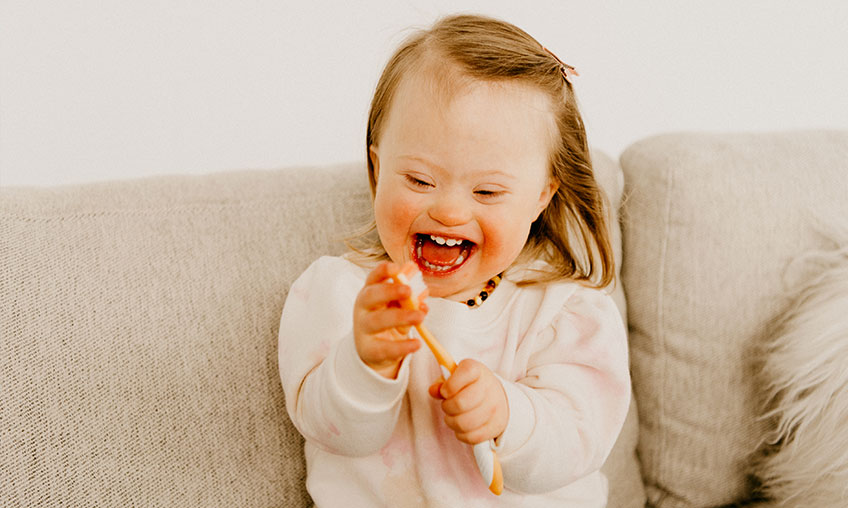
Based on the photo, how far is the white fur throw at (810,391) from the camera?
1.00 meters

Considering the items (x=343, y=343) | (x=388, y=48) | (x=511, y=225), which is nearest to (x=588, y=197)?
(x=511, y=225)

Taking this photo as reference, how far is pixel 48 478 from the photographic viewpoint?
0.80 meters

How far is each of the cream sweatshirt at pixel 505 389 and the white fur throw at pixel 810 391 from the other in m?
0.33

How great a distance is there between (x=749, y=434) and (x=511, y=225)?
24.0 inches

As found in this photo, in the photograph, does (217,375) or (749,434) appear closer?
(217,375)

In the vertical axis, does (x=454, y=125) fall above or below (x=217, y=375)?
above

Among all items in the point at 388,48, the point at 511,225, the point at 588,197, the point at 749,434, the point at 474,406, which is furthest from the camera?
the point at 388,48

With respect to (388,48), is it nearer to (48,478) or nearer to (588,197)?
(588,197)

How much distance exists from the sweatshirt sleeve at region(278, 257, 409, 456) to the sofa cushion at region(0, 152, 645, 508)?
98mm

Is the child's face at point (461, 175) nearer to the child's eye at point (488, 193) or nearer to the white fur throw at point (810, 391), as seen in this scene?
the child's eye at point (488, 193)

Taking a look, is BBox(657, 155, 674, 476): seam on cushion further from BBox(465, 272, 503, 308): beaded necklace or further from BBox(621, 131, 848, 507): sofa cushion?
BBox(465, 272, 503, 308): beaded necklace

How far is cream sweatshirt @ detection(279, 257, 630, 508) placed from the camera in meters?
0.79

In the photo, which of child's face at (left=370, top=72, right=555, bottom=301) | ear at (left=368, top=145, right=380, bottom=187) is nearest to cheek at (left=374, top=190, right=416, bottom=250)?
child's face at (left=370, top=72, right=555, bottom=301)

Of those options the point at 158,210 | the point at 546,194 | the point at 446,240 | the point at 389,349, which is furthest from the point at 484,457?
the point at 158,210
